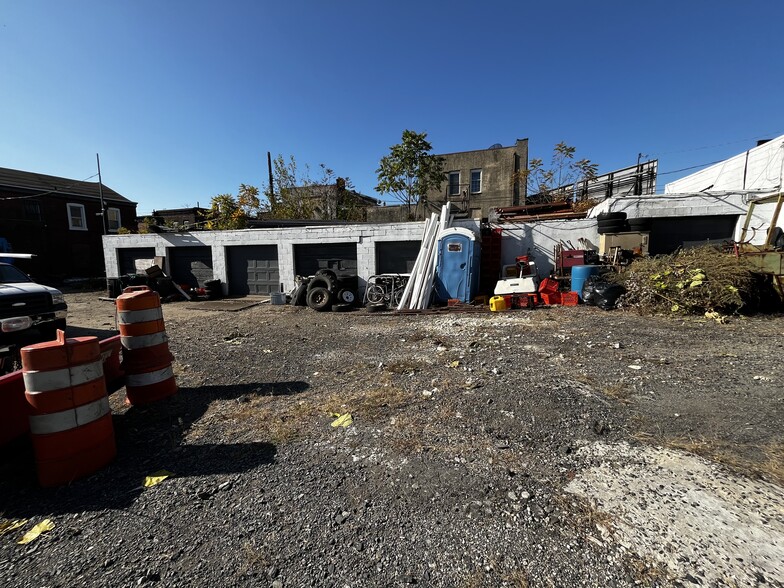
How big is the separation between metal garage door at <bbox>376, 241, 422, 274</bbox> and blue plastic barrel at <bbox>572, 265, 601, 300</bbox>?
4.90 m

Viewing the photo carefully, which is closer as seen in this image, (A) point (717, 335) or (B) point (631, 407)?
(B) point (631, 407)

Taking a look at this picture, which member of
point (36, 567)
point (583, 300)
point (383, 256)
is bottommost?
point (36, 567)

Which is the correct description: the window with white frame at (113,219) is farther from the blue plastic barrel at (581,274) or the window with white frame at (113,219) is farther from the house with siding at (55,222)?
the blue plastic barrel at (581,274)

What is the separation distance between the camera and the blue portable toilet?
33.7ft

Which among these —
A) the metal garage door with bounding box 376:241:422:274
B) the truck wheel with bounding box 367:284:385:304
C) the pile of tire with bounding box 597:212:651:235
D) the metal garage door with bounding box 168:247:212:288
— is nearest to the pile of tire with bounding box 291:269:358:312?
the truck wheel with bounding box 367:284:385:304

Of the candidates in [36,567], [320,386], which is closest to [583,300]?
[320,386]

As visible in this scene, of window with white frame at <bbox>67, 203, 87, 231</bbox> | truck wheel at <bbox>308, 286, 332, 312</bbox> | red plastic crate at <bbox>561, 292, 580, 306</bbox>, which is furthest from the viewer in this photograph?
window with white frame at <bbox>67, 203, 87, 231</bbox>

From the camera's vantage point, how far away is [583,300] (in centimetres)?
941

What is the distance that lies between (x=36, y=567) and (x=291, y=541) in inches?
55.7

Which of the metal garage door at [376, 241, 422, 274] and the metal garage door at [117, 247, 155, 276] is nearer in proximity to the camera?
the metal garage door at [376, 241, 422, 274]

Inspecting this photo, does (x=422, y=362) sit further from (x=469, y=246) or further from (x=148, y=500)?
(x=469, y=246)

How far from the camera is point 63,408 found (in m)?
2.62

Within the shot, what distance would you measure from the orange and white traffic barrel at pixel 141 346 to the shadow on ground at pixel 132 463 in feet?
0.72

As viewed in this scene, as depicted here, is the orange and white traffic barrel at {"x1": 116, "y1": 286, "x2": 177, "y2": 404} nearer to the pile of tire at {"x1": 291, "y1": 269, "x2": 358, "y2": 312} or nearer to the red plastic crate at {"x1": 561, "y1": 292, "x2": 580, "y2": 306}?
the pile of tire at {"x1": 291, "y1": 269, "x2": 358, "y2": 312}
